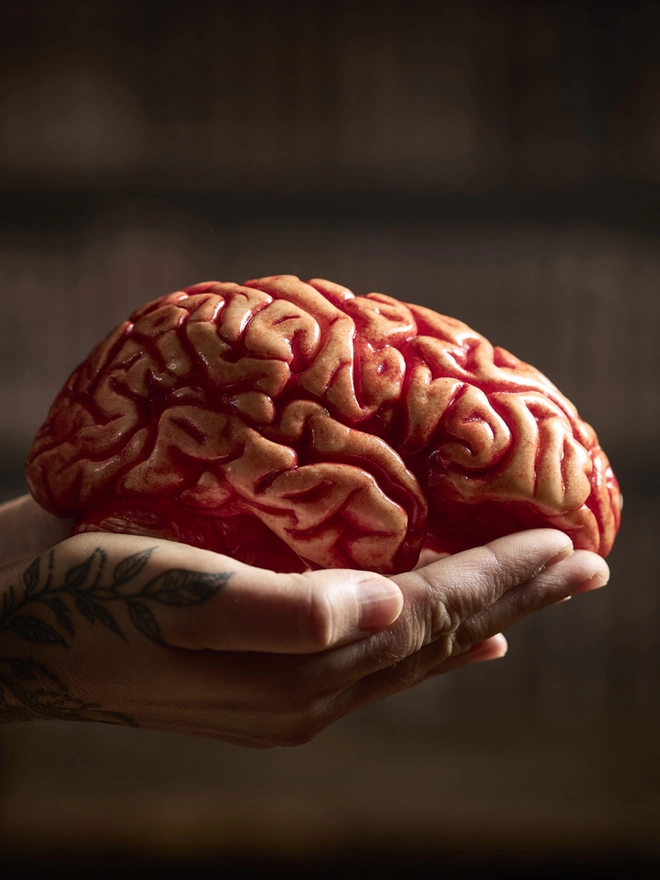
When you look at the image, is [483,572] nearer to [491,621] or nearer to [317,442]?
[491,621]

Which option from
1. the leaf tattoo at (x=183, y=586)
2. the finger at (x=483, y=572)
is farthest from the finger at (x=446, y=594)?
the leaf tattoo at (x=183, y=586)

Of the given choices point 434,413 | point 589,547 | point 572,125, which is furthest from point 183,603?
point 572,125

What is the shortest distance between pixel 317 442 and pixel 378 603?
0.81ft

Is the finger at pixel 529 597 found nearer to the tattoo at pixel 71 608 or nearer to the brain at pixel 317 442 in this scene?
the brain at pixel 317 442

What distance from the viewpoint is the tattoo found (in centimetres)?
106

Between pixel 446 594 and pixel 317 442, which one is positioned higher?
pixel 317 442

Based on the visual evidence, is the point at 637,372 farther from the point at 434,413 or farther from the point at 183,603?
the point at 183,603

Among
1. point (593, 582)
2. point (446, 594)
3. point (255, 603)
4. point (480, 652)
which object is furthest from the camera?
point (480, 652)

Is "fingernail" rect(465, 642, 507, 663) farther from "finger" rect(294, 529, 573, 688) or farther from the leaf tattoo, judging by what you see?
the leaf tattoo

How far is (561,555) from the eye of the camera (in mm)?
1183

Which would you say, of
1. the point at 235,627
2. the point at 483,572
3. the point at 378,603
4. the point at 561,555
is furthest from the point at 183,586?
the point at 561,555

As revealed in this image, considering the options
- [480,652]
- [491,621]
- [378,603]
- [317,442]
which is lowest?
[480,652]

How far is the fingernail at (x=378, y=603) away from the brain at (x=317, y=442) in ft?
0.43

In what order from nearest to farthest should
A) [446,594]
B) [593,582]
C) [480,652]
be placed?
[446,594] < [593,582] < [480,652]
